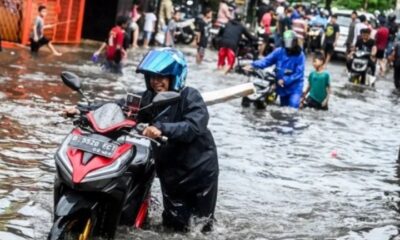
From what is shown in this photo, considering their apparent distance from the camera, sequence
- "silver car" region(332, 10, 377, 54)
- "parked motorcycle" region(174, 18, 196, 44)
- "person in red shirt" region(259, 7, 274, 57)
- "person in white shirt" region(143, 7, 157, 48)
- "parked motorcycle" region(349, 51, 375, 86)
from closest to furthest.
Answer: "parked motorcycle" region(349, 51, 375, 86) < "person in red shirt" region(259, 7, 274, 57) < "person in white shirt" region(143, 7, 157, 48) < "parked motorcycle" region(174, 18, 196, 44) < "silver car" region(332, 10, 377, 54)

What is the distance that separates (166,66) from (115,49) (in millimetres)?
11773

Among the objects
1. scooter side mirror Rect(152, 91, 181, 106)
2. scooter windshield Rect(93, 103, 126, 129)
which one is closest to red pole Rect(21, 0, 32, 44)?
scooter windshield Rect(93, 103, 126, 129)

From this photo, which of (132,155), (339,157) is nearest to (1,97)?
(339,157)

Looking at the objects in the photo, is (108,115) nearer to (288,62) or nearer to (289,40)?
(289,40)

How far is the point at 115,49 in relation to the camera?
1736 cm

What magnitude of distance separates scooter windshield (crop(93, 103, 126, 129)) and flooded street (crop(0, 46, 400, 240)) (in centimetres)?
107

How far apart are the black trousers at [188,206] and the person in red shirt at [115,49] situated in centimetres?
1112

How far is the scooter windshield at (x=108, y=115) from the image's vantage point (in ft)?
17.1

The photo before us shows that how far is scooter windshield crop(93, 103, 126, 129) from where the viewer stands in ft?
17.1

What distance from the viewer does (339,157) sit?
11.2 metres

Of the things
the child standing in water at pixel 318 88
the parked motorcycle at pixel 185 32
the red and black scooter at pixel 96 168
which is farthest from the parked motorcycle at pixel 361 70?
the red and black scooter at pixel 96 168

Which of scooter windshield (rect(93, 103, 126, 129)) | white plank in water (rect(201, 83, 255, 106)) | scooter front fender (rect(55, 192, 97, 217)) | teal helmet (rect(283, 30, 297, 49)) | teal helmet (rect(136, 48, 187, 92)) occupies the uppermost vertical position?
teal helmet (rect(136, 48, 187, 92))

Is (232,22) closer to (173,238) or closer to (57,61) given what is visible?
(57,61)

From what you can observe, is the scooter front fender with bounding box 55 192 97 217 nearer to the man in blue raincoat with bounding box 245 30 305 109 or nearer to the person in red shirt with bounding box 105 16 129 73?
the man in blue raincoat with bounding box 245 30 305 109
